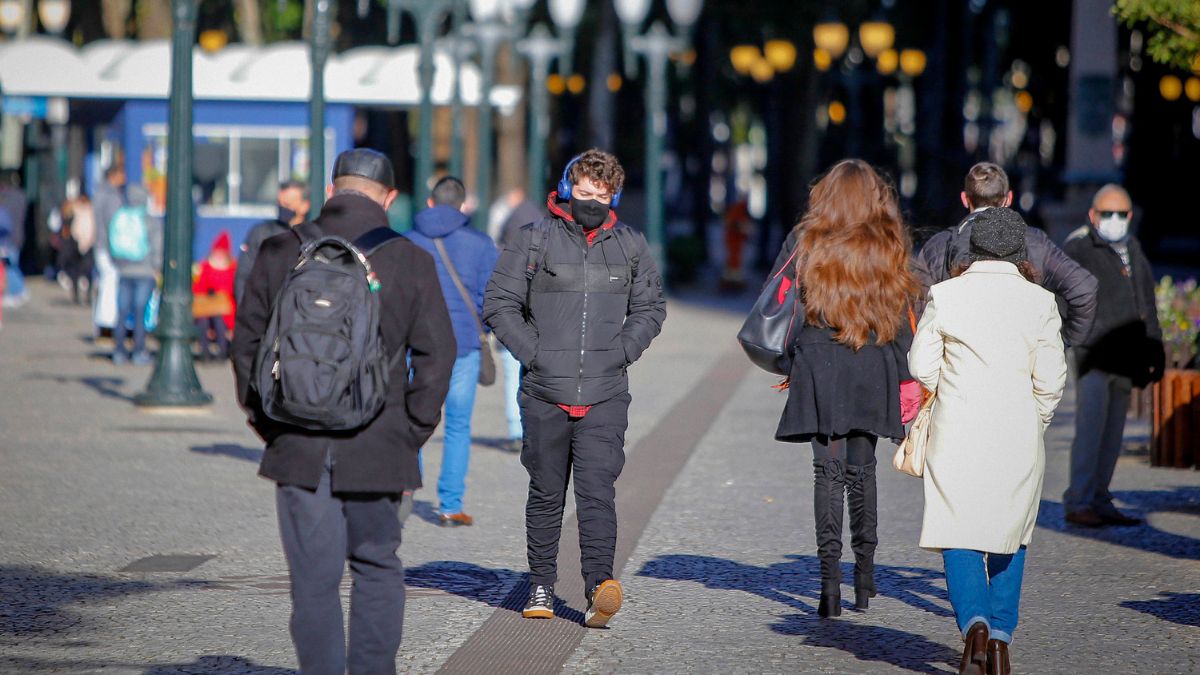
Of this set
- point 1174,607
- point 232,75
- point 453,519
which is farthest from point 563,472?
point 232,75

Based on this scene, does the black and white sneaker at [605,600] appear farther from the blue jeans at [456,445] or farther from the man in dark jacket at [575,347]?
the blue jeans at [456,445]

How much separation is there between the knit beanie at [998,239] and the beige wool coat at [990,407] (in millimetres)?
58

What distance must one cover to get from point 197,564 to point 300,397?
3.34 metres

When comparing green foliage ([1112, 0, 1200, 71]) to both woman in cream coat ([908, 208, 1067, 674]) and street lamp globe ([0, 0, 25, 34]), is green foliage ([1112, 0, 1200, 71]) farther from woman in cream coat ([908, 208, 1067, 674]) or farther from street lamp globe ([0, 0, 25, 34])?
street lamp globe ([0, 0, 25, 34])

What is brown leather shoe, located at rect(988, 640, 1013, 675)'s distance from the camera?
5711 mm

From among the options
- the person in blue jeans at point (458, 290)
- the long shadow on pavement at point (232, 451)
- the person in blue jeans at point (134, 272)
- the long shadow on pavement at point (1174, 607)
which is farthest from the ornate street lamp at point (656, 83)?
the long shadow on pavement at point (1174, 607)

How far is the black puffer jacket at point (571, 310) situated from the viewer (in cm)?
668

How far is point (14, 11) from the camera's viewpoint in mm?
37656

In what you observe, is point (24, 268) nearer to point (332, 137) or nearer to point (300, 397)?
point (332, 137)

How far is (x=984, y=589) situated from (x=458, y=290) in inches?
162

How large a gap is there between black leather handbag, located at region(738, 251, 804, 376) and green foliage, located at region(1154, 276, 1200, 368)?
575cm

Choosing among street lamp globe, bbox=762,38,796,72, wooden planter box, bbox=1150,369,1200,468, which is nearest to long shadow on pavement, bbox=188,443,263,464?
wooden planter box, bbox=1150,369,1200,468

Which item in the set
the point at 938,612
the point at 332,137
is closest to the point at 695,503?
the point at 938,612

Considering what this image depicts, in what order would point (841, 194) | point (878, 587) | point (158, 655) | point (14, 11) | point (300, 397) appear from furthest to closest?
point (14, 11), point (878, 587), point (841, 194), point (158, 655), point (300, 397)
